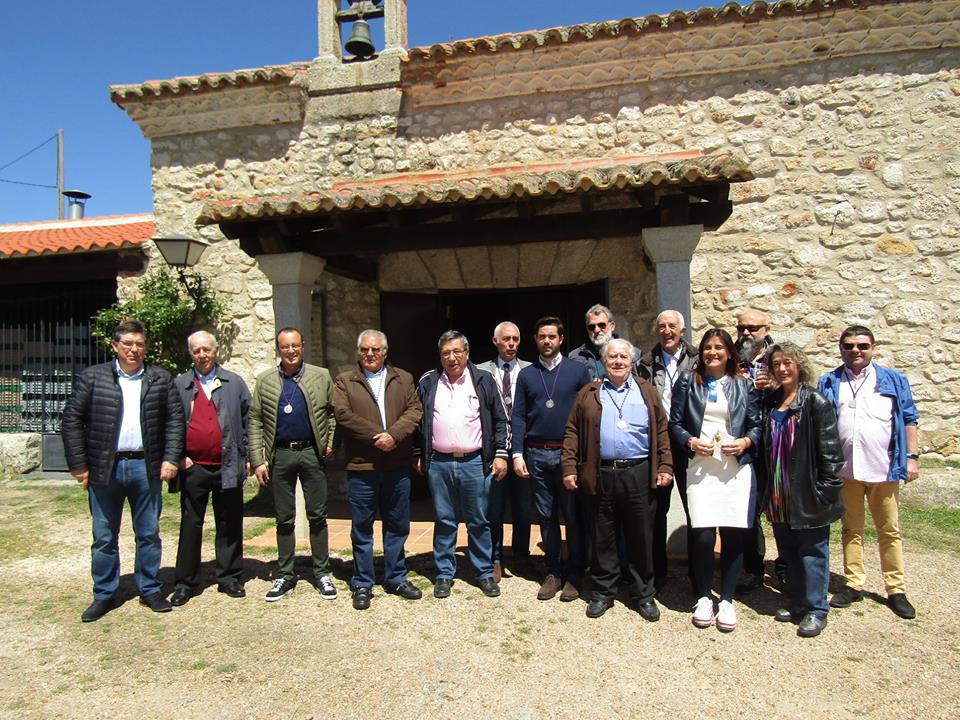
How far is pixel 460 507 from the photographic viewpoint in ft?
13.0

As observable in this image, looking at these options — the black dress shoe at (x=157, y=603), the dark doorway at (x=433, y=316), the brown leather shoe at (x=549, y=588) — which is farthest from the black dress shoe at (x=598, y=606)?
the dark doorway at (x=433, y=316)

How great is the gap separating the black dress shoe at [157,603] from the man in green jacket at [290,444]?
59 centimetres

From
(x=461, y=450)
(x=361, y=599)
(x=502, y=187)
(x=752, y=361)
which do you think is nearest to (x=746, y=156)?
(x=502, y=187)

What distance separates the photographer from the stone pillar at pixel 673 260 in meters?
4.50

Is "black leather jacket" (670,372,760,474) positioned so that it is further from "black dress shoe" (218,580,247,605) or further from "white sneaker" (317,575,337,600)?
"black dress shoe" (218,580,247,605)

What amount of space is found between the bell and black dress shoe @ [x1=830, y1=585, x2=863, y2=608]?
6988mm

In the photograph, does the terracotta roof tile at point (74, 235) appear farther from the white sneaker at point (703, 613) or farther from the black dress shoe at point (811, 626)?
the black dress shoe at point (811, 626)

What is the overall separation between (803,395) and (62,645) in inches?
166

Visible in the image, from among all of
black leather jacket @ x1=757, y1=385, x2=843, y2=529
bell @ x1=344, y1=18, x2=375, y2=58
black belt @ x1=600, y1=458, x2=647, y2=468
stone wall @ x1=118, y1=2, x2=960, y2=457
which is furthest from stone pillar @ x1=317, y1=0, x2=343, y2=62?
black leather jacket @ x1=757, y1=385, x2=843, y2=529

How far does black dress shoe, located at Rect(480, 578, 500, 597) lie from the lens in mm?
3822

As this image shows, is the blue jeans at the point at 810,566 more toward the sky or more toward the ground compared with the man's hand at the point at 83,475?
more toward the ground

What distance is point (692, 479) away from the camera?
3436mm

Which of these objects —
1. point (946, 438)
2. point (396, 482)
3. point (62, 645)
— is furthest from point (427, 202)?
point (946, 438)

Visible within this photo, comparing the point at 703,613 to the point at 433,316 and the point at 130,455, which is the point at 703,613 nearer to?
the point at 130,455
